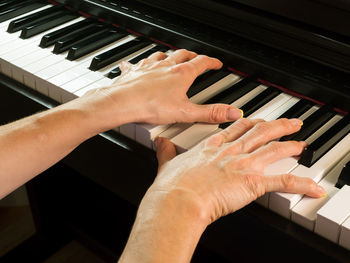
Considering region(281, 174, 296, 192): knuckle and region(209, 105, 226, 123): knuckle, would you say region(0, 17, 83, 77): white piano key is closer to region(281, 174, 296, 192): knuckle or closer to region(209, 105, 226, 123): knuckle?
region(209, 105, 226, 123): knuckle

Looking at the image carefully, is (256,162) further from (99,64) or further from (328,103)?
(99,64)

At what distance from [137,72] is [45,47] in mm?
428

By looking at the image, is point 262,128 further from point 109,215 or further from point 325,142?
point 109,215

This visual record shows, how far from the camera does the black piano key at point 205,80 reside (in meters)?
1.47

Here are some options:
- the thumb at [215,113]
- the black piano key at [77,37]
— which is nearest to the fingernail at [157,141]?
the thumb at [215,113]

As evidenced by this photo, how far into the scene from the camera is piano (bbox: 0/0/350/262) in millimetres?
1143

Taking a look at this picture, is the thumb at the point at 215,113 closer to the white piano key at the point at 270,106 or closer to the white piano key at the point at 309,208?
the white piano key at the point at 270,106

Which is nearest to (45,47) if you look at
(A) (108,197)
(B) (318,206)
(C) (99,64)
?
(C) (99,64)

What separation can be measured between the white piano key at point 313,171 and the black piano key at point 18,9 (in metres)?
1.20

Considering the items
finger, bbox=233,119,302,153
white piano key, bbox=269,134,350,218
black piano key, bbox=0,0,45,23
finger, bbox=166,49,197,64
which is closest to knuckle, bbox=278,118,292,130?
finger, bbox=233,119,302,153

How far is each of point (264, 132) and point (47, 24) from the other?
3.08ft

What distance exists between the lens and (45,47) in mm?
1718

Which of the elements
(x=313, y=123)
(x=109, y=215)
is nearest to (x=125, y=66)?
(x=313, y=123)

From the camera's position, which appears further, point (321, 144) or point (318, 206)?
point (321, 144)
